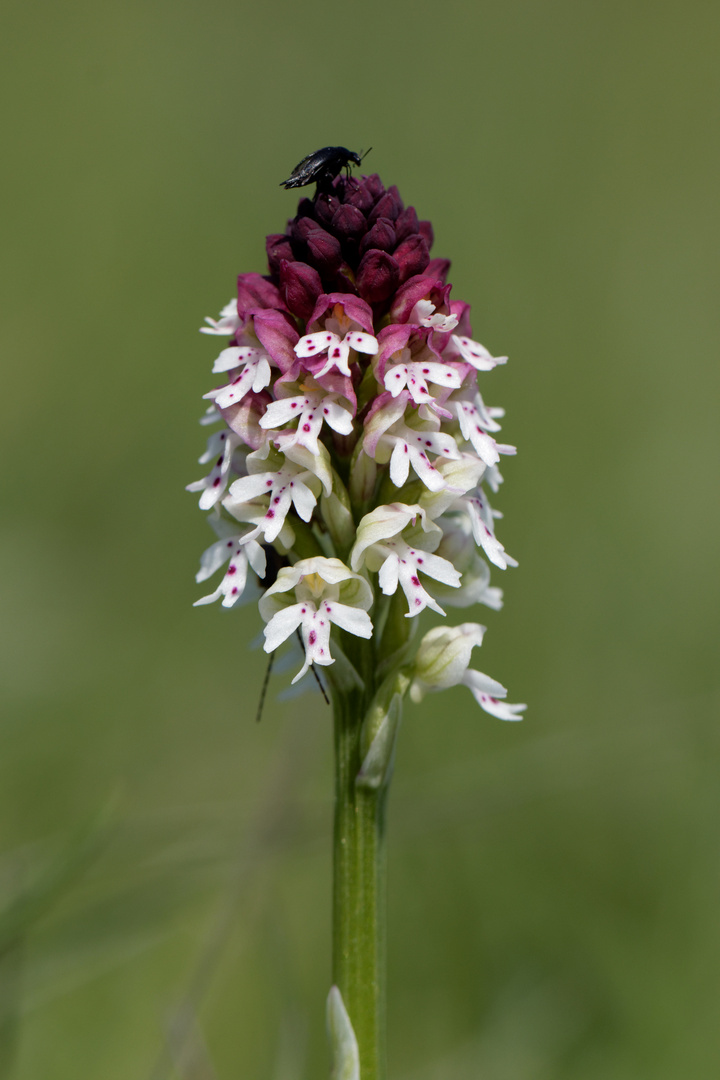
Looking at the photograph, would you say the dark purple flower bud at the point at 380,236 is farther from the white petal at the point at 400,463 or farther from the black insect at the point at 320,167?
the white petal at the point at 400,463

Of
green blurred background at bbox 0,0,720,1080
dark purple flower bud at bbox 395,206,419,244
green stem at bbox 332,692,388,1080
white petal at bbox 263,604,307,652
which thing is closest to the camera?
white petal at bbox 263,604,307,652

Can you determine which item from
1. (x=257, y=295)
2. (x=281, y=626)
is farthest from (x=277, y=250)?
(x=281, y=626)

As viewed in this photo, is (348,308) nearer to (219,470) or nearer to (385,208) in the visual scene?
(385,208)

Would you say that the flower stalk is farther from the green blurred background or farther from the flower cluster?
the green blurred background

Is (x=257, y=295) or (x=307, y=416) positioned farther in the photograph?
(x=257, y=295)

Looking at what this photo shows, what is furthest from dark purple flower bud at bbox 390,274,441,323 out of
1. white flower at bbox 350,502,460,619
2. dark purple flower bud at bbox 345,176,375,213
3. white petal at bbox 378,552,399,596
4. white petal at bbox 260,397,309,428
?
white petal at bbox 378,552,399,596
